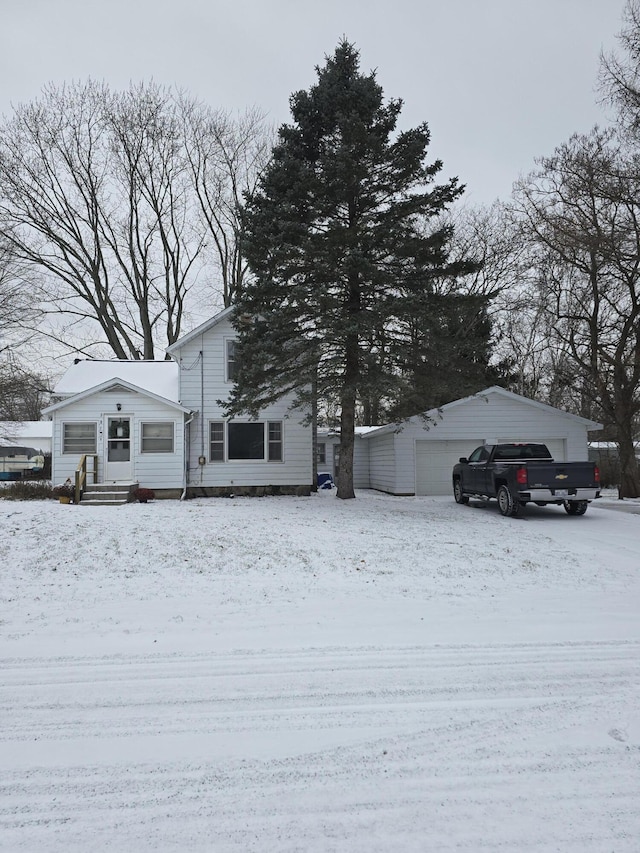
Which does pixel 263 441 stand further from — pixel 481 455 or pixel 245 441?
pixel 481 455

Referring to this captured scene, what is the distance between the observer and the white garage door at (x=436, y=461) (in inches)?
822

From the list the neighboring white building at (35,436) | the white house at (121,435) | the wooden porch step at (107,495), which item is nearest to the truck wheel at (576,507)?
the white house at (121,435)

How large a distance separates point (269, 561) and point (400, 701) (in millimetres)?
4632

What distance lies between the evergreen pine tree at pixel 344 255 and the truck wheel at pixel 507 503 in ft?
12.0

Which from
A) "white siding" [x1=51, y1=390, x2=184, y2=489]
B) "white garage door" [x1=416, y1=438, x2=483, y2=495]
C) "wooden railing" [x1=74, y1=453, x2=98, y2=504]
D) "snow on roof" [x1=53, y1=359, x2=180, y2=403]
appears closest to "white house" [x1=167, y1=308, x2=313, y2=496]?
"white siding" [x1=51, y1=390, x2=184, y2=489]

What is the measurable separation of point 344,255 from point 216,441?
7.52 meters

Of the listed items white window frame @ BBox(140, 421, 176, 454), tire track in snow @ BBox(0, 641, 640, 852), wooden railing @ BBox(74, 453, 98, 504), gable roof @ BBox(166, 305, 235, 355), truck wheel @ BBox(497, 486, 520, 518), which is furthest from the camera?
gable roof @ BBox(166, 305, 235, 355)

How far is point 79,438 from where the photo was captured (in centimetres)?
1736

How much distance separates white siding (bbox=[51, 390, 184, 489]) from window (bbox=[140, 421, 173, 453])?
0.14 meters

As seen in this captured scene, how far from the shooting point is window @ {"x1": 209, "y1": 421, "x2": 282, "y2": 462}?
18.6m

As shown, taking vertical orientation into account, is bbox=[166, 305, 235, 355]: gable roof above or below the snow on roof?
above

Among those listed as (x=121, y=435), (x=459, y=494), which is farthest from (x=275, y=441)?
(x=459, y=494)

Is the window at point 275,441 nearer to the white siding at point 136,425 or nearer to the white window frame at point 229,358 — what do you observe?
the white window frame at point 229,358

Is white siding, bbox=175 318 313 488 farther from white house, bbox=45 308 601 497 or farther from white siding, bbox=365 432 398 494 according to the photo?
white siding, bbox=365 432 398 494
